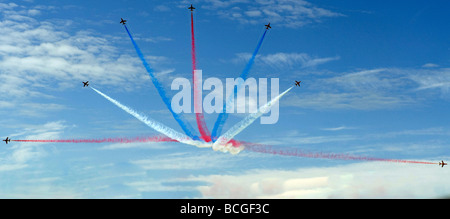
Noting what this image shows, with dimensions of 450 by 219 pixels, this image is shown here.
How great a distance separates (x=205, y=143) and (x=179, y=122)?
698 cm
